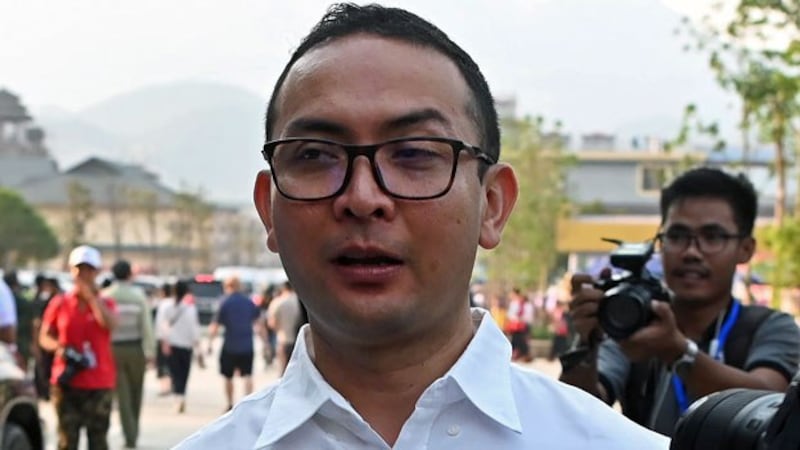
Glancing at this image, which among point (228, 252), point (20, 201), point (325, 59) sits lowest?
point (228, 252)

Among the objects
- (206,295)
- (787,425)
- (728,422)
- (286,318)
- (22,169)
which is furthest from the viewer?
(22,169)

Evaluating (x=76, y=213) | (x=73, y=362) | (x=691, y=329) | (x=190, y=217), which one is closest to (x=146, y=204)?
(x=190, y=217)

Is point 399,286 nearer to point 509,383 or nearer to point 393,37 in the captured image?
point 509,383

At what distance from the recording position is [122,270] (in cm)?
1131

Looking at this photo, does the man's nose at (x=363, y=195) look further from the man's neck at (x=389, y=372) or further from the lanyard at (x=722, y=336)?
the lanyard at (x=722, y=336)

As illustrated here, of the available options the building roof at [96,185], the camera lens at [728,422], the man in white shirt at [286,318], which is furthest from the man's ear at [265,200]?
the building roof at [96,185]

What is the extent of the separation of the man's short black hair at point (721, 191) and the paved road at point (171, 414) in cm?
563

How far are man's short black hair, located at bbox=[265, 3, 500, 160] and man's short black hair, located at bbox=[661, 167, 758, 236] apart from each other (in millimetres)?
2239

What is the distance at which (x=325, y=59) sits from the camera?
1.94m

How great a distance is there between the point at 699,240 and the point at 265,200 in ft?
7.46

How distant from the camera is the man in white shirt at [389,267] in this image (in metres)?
1.83

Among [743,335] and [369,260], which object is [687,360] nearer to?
[743,335]

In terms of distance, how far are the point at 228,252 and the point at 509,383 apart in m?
139

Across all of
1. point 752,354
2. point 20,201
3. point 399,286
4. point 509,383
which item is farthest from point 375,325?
point 20,201
